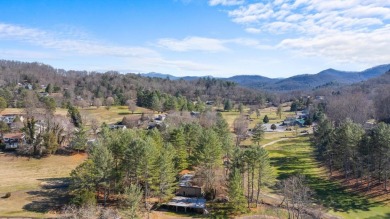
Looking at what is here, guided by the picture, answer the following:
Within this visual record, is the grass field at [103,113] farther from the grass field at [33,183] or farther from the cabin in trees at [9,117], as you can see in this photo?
the grass field at [33,183]

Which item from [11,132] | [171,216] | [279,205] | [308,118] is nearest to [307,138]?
[308,118]

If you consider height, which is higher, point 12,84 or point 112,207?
point 12,84

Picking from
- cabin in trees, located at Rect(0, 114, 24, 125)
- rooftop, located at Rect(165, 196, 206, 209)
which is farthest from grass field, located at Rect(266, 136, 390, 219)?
cabin in trees, located at Rect(0, 114, 24, 125)

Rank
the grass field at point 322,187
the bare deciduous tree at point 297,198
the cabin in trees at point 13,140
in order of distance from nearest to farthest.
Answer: the bare deciduous tree at point 297,198
the grass field at point 322,187
the cabin in trees at point 13,140

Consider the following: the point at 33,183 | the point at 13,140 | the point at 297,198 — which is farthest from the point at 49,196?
the point at 297,198

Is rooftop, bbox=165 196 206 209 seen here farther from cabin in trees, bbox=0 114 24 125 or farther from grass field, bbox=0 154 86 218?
cabin in trees, bbox=0 114 24 125

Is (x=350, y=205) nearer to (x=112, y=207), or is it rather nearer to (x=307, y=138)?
(x=112, y=207)

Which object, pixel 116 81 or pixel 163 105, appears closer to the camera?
pixel 163 105

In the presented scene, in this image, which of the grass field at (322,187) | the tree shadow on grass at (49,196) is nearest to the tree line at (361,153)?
the grass field at (322,187)
